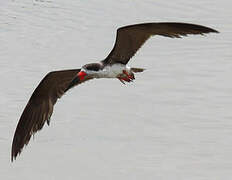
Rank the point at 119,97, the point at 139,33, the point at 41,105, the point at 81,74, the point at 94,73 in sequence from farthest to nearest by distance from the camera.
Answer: the point at 119,97 < the point at 41,105 < the point at 81,74 < the point at 94,73 < the point at 139,33

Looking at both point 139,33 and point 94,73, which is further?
point 94,73

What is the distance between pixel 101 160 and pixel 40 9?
827 cm

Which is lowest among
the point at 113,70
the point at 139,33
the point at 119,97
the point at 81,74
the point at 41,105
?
the point at 119,97

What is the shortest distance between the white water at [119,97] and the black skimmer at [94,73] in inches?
52.1

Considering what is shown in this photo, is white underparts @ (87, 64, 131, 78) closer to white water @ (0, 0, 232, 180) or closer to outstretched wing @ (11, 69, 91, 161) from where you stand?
outstretched wing @ (11, 69, 91, 161)

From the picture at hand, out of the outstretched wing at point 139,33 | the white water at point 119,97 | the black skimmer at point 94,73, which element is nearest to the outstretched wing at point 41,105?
the black skimmer at point 94,73

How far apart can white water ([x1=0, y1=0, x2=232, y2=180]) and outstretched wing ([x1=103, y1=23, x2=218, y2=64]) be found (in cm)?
228

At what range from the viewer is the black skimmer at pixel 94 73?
1246 centimetres

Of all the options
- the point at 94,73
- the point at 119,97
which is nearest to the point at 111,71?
the point at 94,73

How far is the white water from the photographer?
49.8 ft

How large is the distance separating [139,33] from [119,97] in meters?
5.20

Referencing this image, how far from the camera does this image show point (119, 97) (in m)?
18.0

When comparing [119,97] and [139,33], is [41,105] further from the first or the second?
[119,97]

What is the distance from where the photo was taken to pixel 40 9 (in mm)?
22797
